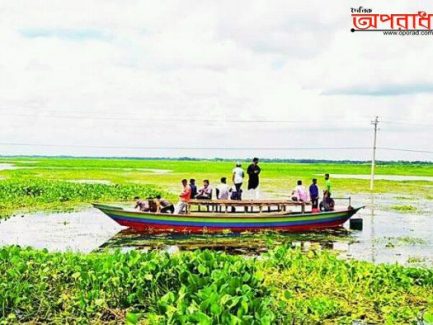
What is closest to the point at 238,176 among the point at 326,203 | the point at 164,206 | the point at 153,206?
the point at 164,206

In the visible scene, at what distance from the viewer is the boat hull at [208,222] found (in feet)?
54.9

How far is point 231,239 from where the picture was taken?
1625 cm

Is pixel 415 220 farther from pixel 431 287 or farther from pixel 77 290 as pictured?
pixel 77 290

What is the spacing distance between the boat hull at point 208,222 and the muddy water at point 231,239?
1.05ft

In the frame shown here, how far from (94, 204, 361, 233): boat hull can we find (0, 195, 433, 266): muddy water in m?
0.32

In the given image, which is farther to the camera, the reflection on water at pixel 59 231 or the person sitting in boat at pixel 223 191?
the person sitting in boat at pixel 223 191

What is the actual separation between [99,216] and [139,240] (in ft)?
21.8

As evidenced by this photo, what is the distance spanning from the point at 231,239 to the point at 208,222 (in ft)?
3.17

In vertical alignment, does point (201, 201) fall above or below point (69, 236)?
above

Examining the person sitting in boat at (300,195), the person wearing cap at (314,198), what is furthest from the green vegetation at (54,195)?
the person wearing cap at (314,198)

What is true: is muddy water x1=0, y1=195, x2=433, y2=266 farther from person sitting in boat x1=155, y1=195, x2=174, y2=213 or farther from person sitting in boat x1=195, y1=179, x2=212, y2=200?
person sitting in boat x1=195, y1=179, x2=212, y2=200

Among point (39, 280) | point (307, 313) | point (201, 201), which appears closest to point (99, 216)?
point (201, 201)

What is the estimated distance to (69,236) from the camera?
54.9 ft

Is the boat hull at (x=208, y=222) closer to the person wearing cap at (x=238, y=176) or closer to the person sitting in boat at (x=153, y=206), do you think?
the person sitting in boat at (x=153, y=206)
